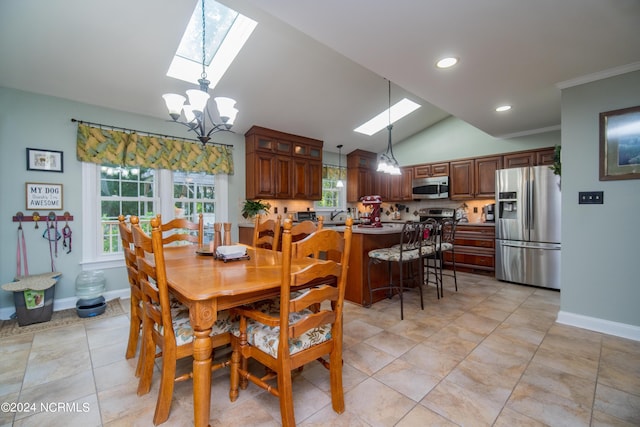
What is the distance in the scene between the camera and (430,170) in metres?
5.86

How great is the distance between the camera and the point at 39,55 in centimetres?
269

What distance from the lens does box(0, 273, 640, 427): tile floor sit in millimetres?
1561

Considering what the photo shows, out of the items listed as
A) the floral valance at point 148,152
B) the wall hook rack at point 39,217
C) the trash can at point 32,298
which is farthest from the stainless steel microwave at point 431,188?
the trash can at point 32,298

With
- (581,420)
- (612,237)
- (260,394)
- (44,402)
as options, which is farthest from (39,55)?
(612,237)

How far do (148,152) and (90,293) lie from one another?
1.83m

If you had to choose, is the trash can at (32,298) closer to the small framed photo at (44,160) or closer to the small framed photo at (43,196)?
the small framed photo at (43,196)

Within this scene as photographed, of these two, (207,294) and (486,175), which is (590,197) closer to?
(486,175)

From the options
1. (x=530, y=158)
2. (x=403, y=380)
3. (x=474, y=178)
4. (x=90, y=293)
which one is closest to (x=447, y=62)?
(x=403, y=380)

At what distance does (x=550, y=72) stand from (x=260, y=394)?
3540mm

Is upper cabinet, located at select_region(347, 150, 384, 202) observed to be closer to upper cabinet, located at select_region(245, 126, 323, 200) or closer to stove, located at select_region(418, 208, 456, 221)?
upper cabinet, located at select_region(245, 126, 323, 200)

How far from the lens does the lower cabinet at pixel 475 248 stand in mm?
4686

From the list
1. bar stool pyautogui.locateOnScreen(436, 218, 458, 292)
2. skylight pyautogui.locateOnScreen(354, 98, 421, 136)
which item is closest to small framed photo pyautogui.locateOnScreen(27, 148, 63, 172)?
skylight pyautogui.locateOnScreen(354, 98, 421, 136)

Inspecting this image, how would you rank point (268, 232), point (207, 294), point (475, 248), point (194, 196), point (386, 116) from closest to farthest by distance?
1. point (207, 294)
2. point (268, 232)
3. point (194, 196)
4. point (475, 248)
5. point (386, 116)

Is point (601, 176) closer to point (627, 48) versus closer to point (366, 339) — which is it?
point (627, 48)
